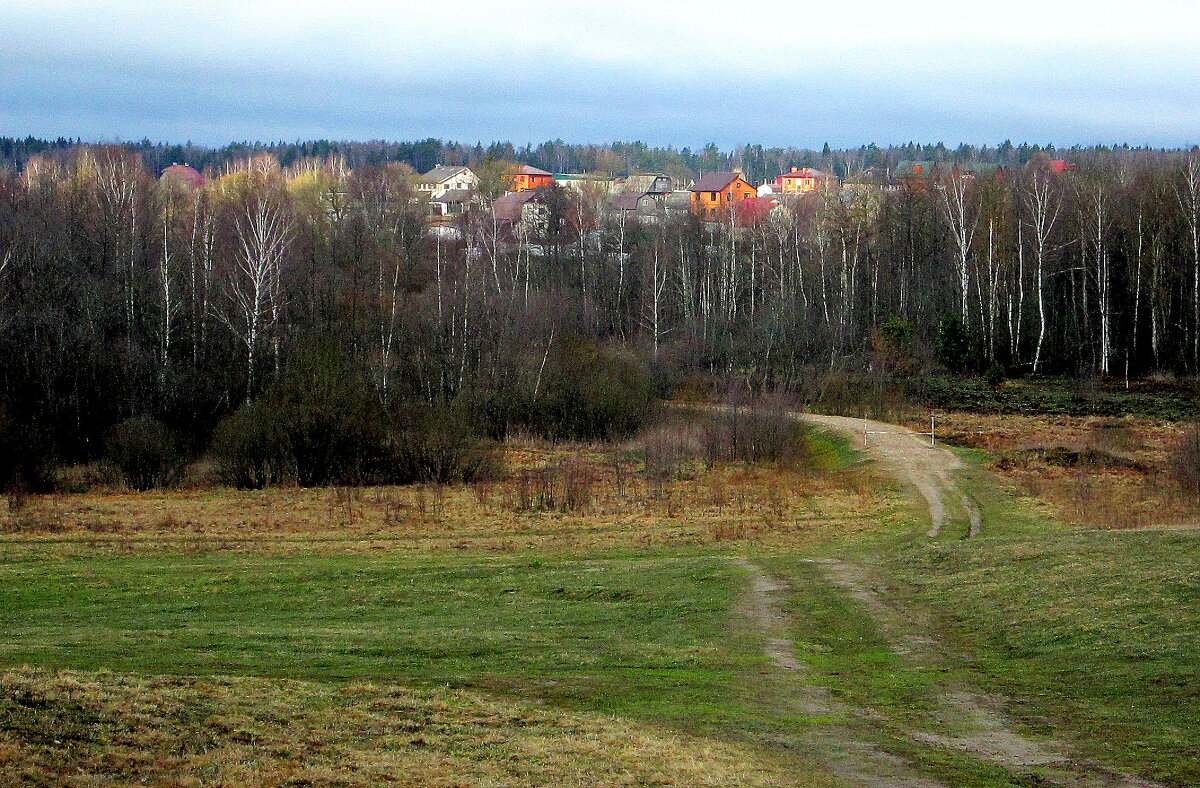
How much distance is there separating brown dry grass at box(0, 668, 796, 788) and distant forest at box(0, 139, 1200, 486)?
27.8m

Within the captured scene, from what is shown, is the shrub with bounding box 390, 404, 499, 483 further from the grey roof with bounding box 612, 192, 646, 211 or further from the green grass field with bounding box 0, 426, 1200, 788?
the grey roof with bounding box 612, 192, 646, 211

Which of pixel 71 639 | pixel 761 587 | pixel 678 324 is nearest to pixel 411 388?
pixel 678 324

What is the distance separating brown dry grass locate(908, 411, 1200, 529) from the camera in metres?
29.8

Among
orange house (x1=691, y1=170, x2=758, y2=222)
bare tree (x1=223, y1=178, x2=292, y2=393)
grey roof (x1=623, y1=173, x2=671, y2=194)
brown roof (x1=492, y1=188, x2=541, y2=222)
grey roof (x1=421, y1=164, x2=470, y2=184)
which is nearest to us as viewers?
bare tree (x1=223, y1=178, x2=292, y2=393)

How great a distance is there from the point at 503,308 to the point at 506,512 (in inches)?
856

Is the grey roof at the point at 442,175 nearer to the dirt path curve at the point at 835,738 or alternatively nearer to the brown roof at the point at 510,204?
the brown roof at the point at 510,204

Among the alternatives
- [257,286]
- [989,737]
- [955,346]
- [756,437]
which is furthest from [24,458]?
[955,346]

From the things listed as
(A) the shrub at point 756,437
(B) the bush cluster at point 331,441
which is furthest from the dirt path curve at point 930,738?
(A) the shrub at point 756,437

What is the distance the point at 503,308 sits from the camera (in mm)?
53219

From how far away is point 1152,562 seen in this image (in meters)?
19.6

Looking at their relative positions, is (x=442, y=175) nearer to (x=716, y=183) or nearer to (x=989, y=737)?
(x=716, y=183)

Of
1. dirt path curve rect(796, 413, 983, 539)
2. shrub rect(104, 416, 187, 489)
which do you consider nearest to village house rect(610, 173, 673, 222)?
dirt path curve rect(796, 413, 983, 539)

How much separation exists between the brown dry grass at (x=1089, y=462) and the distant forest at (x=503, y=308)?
10.9m

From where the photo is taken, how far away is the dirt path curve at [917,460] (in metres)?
31.3
